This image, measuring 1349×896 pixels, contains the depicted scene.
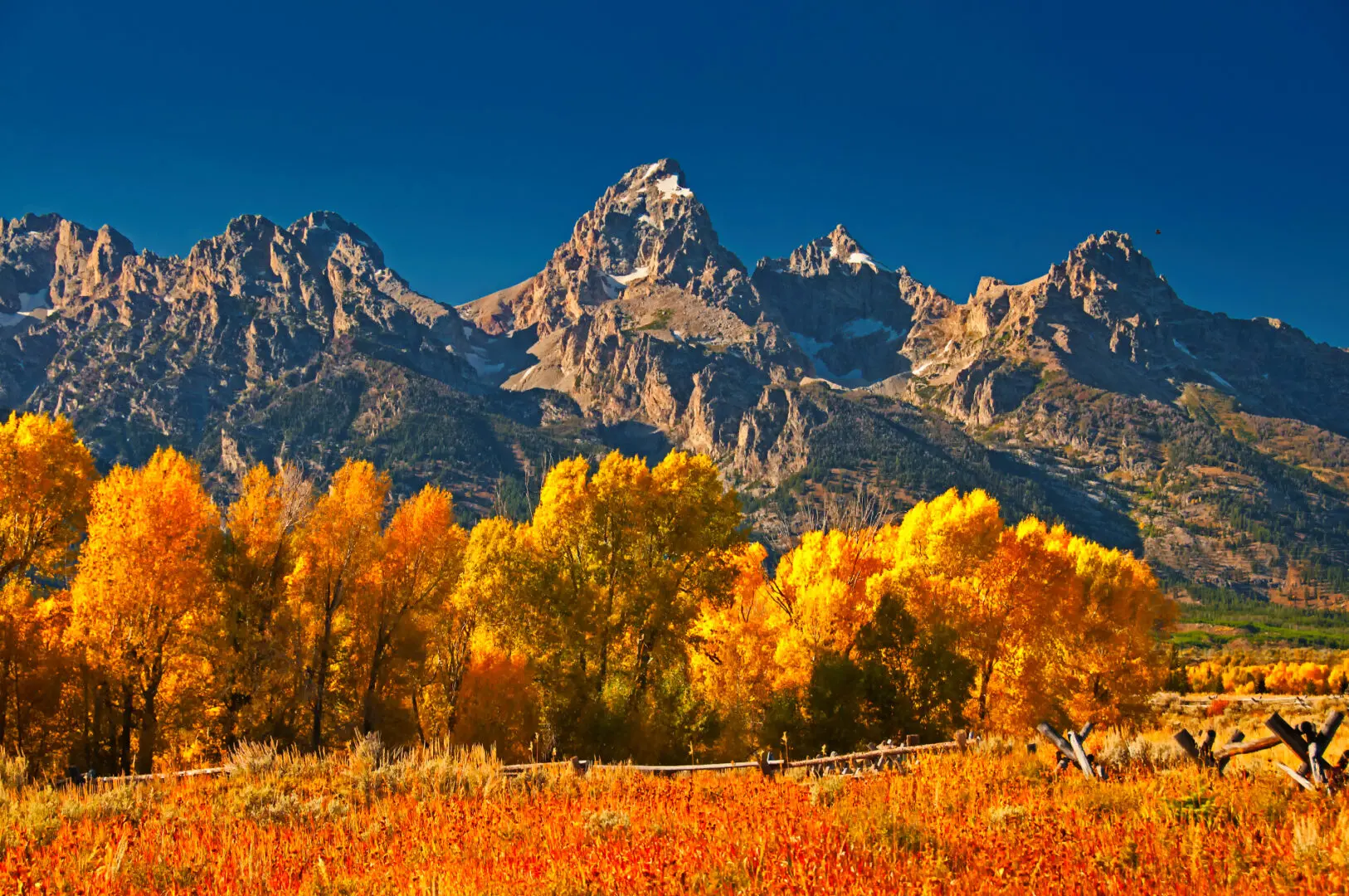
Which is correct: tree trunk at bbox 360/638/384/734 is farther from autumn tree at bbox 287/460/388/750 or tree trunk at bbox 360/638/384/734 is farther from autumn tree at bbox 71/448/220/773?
autumn tree at bbox 71/448/220/773

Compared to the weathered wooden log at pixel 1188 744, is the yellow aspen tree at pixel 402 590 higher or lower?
higher

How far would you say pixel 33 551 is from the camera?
83.2ft

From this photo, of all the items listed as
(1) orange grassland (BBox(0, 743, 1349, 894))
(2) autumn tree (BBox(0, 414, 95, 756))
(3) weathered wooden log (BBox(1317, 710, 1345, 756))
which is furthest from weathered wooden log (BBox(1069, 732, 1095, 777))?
(2) autumn tree (BBox(0, 414, 95, 756))

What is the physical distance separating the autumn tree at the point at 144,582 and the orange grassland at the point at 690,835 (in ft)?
38.5

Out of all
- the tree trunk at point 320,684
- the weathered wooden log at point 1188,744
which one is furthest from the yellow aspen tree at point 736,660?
the weathered wooden log at point 1188,744

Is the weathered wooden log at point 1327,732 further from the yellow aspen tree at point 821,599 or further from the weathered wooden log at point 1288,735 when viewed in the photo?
the yellow aspen tree at point 821,599

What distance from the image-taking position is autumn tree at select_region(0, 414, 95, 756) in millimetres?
24781

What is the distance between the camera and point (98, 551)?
915 inches

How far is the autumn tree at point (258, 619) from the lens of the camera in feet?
83.9

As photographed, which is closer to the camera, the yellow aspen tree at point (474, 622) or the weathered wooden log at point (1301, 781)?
the weathered wooden log at point (1301, 781)

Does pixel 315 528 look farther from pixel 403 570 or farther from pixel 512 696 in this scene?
pixel 512 696

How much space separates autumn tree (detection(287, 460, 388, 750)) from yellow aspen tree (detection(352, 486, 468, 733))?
1.67 ft

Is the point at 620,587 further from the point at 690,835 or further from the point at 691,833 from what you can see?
the point at 690,835

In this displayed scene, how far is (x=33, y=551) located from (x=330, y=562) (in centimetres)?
938
